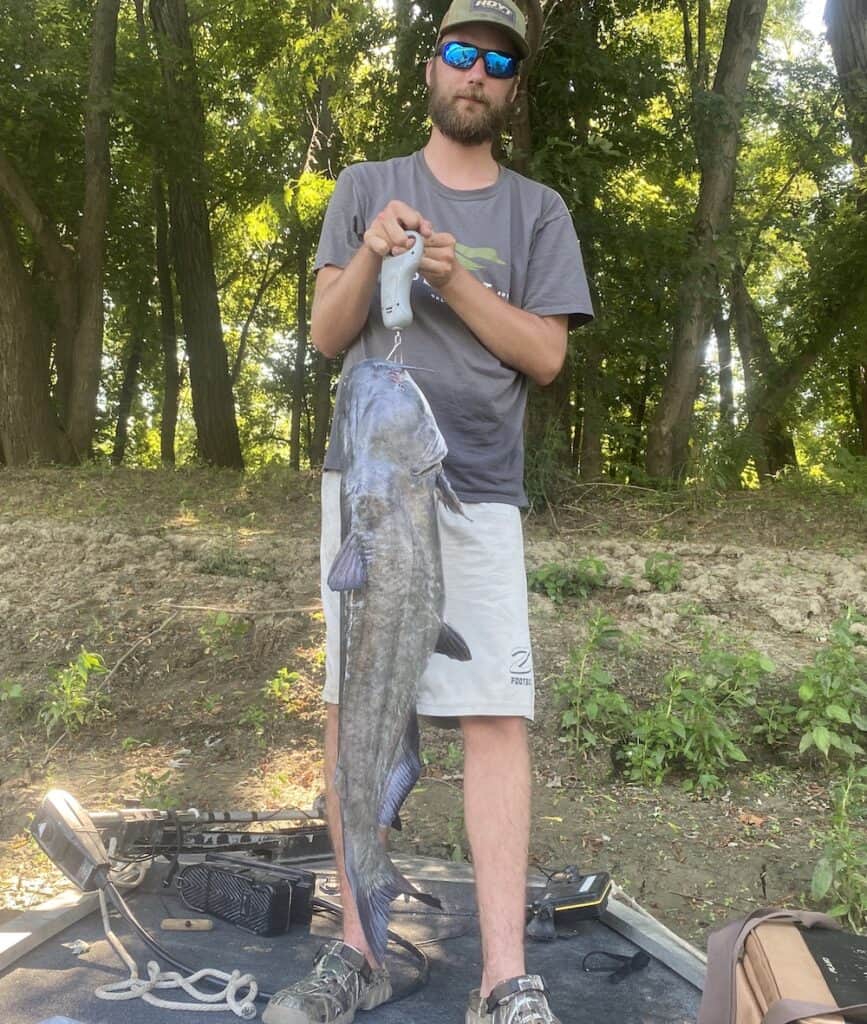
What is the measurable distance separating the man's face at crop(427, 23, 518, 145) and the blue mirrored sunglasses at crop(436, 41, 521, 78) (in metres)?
0.01

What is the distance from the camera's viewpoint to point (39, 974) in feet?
9.35

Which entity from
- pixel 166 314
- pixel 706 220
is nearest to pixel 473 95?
pixel 706 220

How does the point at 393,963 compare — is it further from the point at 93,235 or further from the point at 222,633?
the point at 93,235

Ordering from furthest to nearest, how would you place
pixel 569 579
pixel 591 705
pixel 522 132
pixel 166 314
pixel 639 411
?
1. pixel 166 314
2. pixel 639 411
3. pixel 522 132
4. pixel 569 579
5. pixel 591 705

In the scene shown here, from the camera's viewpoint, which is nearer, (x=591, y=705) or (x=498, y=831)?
(x=498, y=831)

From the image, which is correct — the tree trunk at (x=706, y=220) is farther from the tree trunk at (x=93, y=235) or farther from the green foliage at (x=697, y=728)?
the tree trunk at (x=93, y=235)

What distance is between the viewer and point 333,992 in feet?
8.26

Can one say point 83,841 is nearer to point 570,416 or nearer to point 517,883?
point 517,883

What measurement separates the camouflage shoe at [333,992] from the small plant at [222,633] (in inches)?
141

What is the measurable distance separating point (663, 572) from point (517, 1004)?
15.1 feet

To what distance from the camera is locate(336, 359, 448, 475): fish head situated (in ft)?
6.97

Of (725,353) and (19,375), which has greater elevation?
(725,353)

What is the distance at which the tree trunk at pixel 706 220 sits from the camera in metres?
8.93

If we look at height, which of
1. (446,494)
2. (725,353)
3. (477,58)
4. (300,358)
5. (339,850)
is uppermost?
(300,358)
